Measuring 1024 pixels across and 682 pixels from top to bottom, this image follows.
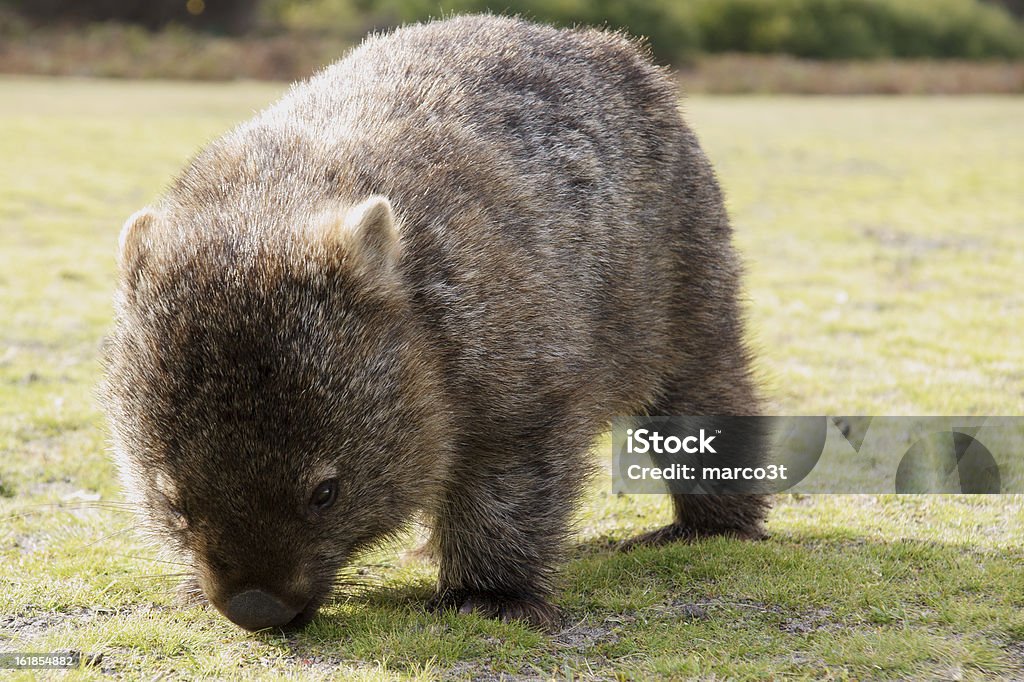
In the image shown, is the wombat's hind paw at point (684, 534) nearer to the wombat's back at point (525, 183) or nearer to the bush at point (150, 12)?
the wombat's back at point (525, 183)

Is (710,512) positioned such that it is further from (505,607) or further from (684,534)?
(505,607)

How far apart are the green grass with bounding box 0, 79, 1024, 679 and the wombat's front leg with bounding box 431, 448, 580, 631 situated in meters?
0.13

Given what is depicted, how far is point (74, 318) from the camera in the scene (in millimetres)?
7043

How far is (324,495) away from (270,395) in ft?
0.97

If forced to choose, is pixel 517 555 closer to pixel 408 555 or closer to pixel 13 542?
pixel 408 555

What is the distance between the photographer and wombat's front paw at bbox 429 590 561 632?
3.42 metres

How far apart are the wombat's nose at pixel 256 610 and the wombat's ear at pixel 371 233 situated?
84 centimetres

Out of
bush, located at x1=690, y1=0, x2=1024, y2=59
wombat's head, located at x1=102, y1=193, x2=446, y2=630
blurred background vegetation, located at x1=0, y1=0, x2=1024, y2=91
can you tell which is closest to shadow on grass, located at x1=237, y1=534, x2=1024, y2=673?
wombat's head, located at x1=102, y1=193, x2=446, y2=630

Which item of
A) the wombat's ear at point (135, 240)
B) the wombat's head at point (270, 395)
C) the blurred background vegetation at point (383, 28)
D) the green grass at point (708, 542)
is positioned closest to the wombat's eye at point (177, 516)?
the wombat's head at point (270, 395)

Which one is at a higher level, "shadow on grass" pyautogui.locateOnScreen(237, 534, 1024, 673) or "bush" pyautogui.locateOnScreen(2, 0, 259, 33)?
"bush" pyautogui.locateOnScreen(2, 0, 259, 33)

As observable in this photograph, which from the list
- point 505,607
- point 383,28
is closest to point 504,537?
point 505,607

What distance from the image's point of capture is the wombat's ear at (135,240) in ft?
10.3

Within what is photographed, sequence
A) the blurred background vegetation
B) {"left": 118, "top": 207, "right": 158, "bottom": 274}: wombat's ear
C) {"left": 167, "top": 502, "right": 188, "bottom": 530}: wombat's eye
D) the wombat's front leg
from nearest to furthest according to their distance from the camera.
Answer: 1. {"left": 167, "top": 502, "right": 188, "bottom": 530}: wombat's eye
2. {"left": 118, "top": 207, "right": 158, "bottom": 274}: wombat's ear
3. the wombat's front leg
4. the blurred background vegetation

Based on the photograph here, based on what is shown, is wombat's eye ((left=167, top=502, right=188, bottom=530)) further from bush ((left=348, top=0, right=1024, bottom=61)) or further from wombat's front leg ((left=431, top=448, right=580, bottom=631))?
bush ((left=348, top=0, right=1024, bottom=61))
